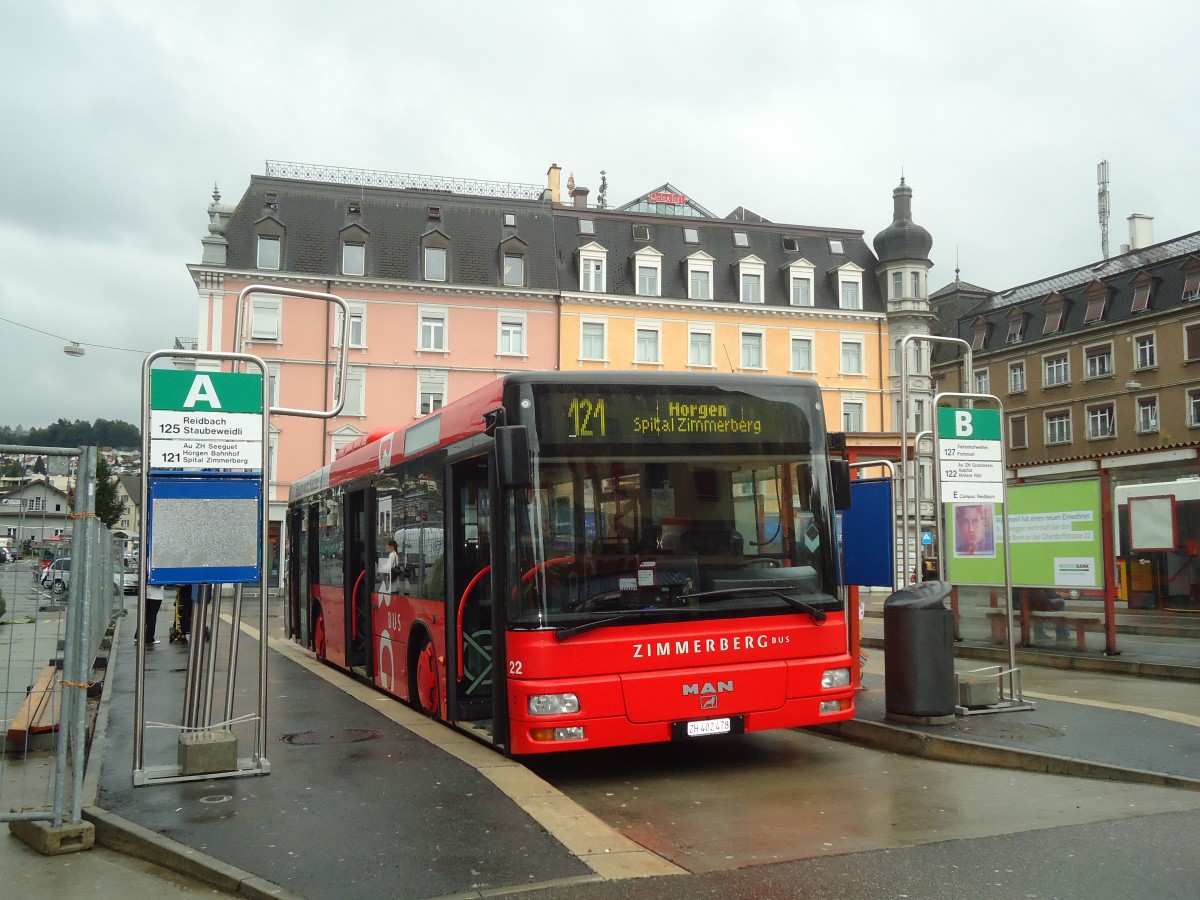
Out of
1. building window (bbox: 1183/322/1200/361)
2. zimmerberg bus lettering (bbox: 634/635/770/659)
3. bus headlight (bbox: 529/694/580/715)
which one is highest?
building window (bbox: 1183/322/1200/361)

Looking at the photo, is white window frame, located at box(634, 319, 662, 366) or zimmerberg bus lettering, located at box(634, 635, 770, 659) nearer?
zimmerberg bus lettering, located at box(634, 635, 770, 659)

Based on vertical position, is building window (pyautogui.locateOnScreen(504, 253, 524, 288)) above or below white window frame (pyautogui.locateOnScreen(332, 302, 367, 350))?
above

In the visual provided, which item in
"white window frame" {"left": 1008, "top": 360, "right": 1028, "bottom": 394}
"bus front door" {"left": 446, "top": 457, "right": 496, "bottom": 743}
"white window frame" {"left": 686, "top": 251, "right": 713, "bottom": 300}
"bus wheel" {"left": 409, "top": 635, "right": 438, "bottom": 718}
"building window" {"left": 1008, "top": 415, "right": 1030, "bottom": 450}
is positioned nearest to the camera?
"bus front door" {"left": 446, "top": 457, "right": 496, "bottom": 743}

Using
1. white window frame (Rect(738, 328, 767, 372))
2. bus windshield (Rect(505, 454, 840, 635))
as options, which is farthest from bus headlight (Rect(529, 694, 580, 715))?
white window frame (Rect(738, 328, 767, 372))

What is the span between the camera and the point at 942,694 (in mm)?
9820

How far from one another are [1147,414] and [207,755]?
1988 inches

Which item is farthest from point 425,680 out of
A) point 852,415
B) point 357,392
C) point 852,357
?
point 852,357

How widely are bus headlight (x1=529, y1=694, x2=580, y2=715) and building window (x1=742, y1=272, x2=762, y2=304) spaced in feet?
158

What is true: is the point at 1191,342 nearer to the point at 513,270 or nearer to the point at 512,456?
the point at 513,270

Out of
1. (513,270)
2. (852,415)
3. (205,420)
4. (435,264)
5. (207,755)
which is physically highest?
(435,264)

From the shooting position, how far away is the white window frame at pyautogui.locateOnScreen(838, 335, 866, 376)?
5531 cm

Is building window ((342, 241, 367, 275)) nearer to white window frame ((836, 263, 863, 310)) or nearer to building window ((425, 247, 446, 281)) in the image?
building window ((425, 247, 446, 281))

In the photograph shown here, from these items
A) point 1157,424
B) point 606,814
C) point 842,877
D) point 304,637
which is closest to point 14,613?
point 606,814

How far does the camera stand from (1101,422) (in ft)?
175
